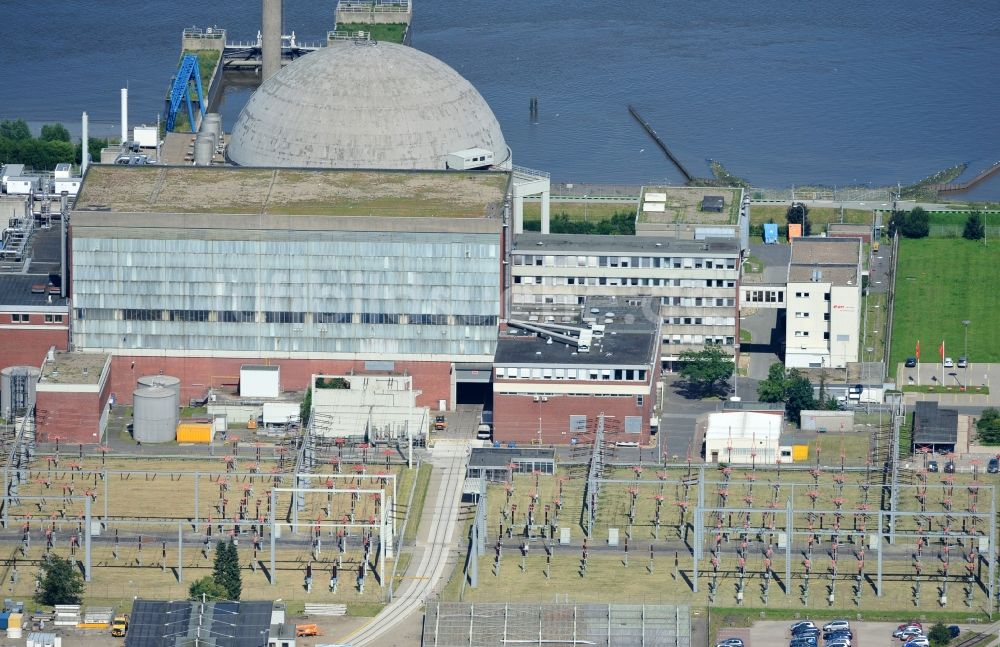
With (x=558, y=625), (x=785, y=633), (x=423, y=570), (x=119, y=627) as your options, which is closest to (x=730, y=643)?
(x=785, y=633)

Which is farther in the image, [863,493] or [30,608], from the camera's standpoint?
[863,493]

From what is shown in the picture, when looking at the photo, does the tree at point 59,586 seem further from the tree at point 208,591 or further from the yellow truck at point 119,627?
the tree at point 208,591

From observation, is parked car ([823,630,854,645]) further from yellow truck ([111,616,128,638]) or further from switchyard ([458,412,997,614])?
yellow truck ([111,616,128,638])

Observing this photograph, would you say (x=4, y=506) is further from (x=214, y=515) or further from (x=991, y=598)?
(x=991, y=598)

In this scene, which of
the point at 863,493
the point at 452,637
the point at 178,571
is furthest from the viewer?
the point at 863,493

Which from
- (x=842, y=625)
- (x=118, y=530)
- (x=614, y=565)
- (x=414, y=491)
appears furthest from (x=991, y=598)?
(x=118, y=530)

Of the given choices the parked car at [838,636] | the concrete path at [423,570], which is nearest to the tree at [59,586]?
the concrete path at [423,570]

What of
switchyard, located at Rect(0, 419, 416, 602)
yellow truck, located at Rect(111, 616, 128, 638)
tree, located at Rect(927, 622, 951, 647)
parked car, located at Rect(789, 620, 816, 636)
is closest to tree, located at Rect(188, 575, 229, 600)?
switchyard, located at Rect(0, 419, 416, 602)
